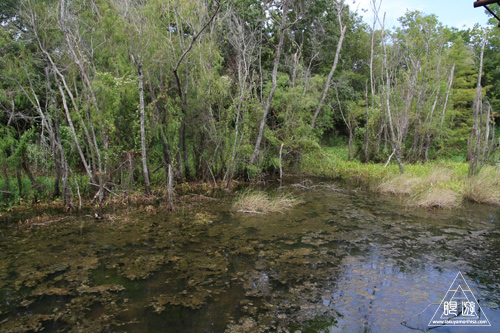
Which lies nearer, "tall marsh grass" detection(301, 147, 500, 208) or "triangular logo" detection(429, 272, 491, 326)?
"triangular logo" detection(429, 272, 491, 326)

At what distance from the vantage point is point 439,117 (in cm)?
2055

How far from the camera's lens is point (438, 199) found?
1054 centimetres

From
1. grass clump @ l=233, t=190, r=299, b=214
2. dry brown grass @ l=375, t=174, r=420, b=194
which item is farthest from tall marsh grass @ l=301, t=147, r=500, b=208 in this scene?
grass clump @ l=233, t=190, r=299, b=214

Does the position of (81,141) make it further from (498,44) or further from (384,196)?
(498,44)

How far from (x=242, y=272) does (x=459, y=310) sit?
138 inches

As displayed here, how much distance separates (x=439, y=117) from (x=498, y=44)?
1621 cm

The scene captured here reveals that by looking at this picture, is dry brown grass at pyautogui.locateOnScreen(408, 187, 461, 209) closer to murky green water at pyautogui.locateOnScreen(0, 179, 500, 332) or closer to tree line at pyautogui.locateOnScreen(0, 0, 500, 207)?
murky green water at pyautogui.locateOnScreen(0, 179, 500, 332)

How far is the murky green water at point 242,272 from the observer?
4508mm

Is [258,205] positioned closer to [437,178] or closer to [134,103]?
[134,103]

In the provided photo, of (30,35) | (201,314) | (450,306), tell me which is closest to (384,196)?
(450,306)

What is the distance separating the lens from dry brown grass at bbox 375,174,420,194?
1266 centimetres

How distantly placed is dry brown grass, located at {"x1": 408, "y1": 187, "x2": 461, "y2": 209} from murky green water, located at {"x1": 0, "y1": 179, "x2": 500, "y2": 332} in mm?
1091

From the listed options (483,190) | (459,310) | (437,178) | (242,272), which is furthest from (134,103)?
(483,190)

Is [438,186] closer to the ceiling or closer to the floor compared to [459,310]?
closer to the ceiling
